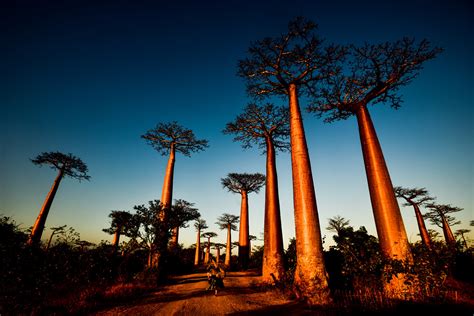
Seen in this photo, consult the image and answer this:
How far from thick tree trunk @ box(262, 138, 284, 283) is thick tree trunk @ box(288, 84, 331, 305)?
112 inches

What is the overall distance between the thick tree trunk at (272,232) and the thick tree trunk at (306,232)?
2850 mm

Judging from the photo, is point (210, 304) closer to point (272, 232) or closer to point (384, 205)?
point (272, 232)

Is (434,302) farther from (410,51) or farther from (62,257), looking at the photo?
(62,257)

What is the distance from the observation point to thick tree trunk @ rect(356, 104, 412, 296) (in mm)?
5656

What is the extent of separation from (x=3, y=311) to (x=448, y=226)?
37610mm

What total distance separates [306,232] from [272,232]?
11.6 ft

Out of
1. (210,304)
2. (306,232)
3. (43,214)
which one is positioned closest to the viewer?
(210,304)

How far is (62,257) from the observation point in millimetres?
5984

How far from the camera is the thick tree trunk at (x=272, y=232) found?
8266 mm

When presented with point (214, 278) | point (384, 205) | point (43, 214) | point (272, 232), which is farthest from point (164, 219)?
point (43, 214)

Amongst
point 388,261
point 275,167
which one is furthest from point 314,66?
point 388,261

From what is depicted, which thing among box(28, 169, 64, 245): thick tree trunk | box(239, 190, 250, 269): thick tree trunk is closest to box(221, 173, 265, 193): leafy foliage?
box(239, 190, 250, 269): thick tree trunk

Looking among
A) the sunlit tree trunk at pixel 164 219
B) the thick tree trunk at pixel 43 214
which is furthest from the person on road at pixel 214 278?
the thick tree trunk at pixel 43 214

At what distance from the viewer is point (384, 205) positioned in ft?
21.1
